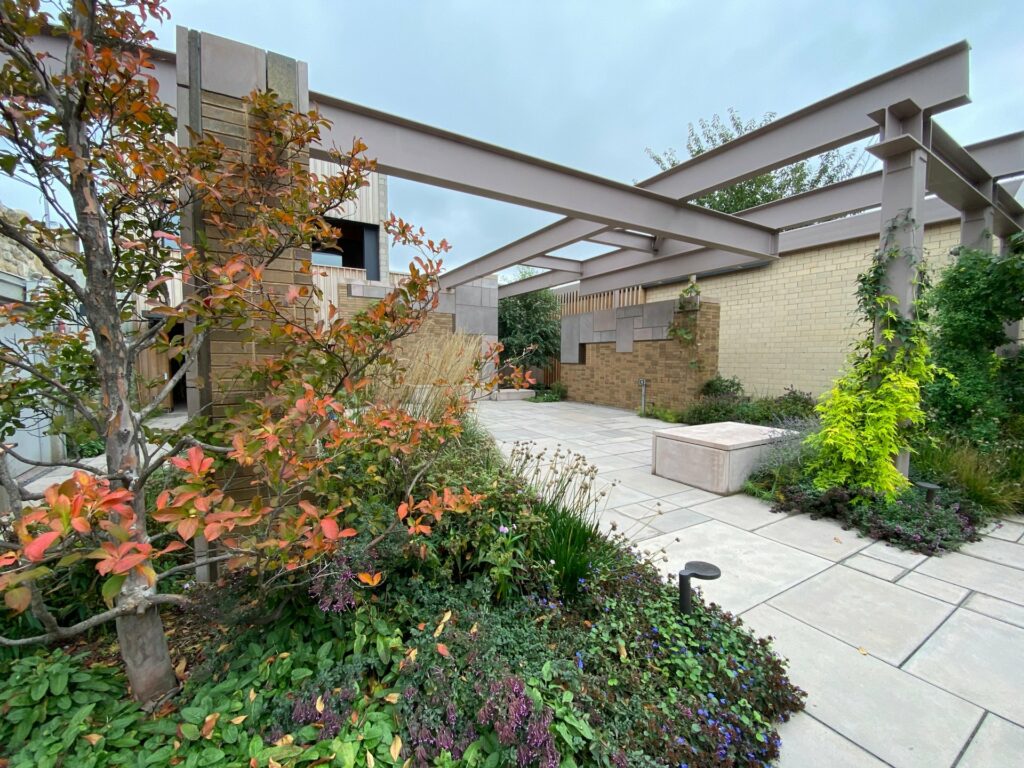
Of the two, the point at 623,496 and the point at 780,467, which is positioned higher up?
the point at 780,467

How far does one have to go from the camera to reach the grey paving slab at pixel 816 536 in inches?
109

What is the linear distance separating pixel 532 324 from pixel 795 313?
7.37 m

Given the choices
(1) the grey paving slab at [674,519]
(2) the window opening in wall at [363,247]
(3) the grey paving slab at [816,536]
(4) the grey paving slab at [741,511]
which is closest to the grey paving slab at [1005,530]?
(3) the grey paving slab at [816,536]

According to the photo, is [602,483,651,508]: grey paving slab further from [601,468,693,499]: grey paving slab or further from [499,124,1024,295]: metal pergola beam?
[499,124,1024,295]: metal pergola beam

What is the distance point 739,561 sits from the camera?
260cm

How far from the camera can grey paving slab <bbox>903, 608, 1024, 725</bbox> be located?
5.14ft

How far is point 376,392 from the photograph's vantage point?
2986mm

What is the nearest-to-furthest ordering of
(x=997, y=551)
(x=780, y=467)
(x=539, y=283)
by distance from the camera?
(x=997, y=551) < (x=780, y=467) < (x=539, y=283)

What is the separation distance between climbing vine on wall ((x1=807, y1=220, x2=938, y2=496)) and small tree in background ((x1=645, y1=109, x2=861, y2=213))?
39.2ft

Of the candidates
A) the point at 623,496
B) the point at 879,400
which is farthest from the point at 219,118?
the point at 879,400

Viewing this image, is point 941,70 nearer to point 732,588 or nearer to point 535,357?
point 732,588

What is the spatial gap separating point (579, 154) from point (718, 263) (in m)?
3.57

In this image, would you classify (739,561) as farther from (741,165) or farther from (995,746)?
(741,165)

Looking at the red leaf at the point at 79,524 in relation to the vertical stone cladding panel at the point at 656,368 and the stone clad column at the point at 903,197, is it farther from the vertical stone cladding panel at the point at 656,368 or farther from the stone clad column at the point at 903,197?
the vertical stone cladding panel at the point at 656,368
